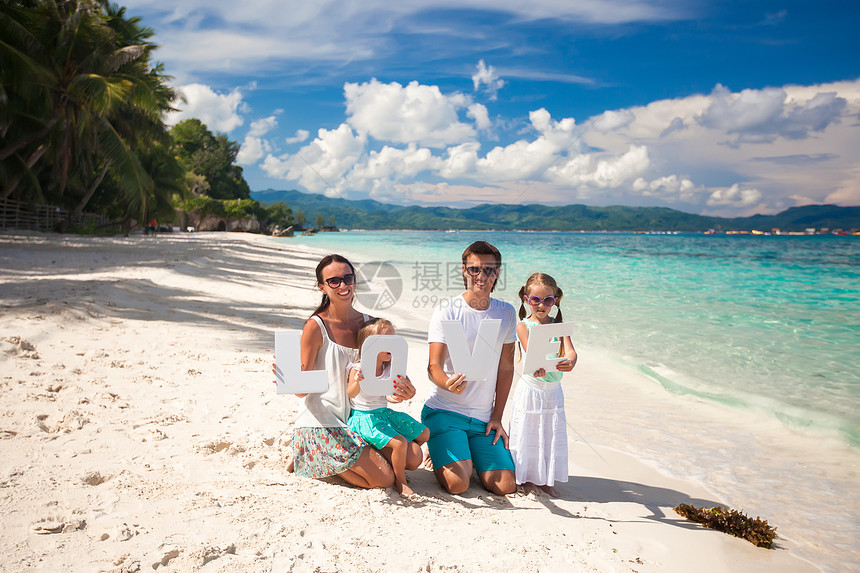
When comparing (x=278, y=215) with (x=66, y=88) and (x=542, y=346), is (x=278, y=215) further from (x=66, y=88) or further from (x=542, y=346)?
(x=542, y=346)

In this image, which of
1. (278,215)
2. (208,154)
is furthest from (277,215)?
(208,154)

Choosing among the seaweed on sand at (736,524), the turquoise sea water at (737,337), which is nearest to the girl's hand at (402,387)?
the seaweed on sand at (736,524)

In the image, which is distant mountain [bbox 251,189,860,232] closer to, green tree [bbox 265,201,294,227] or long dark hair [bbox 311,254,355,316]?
green tree [bbox 265,201,294,227]

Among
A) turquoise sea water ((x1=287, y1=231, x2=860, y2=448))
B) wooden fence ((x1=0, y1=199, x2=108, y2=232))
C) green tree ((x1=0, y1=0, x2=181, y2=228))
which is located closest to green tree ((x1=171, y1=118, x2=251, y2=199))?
wooden fence ((x1=0, y1=199, x2=108, y2=232))

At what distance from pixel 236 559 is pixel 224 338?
208 inches

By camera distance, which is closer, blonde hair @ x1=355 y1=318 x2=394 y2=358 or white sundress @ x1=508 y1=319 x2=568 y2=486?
blonde hair @ x1=355 y1=318 x2=394 y2=358

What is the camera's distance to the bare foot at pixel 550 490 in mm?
3680

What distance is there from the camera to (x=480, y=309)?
373 centimetres

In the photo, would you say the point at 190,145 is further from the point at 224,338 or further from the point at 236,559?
the point at 236,559

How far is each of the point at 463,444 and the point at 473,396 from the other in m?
0.34

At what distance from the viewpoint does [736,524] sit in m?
3.30

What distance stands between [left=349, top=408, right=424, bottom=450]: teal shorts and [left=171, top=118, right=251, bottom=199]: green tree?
73963mm

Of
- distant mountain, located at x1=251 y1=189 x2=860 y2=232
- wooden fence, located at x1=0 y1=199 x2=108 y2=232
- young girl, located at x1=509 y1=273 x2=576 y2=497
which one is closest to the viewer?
young girl, located at x1=509 y1=273 x2=576 y2=497

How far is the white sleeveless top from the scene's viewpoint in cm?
337
